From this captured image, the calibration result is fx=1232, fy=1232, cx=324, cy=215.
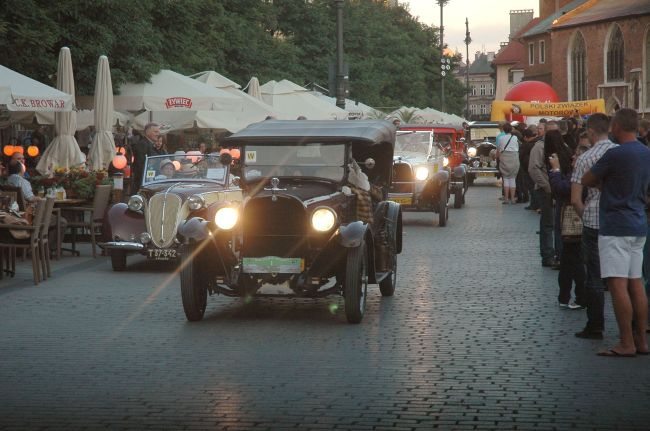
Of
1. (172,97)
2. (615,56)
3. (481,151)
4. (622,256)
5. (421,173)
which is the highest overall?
(615,56)

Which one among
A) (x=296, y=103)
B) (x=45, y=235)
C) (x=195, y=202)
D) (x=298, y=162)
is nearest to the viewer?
(x=298, y=162)

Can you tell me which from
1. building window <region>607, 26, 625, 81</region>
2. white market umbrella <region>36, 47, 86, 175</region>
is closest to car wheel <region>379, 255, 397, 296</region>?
white market umbrella <region>36, 47, 86, 175</region>

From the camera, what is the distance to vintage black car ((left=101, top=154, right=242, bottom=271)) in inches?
599

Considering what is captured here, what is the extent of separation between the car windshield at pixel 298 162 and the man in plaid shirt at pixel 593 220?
9.58ft

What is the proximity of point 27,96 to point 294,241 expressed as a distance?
7.37 meters

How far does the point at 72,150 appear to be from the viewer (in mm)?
20969

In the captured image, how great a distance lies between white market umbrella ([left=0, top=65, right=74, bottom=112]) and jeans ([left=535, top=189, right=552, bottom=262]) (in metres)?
7.02

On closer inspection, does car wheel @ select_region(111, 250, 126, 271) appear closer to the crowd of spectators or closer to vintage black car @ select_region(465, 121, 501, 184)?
the crowd of spectators

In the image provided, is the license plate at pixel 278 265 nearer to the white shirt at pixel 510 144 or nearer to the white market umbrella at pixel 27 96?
the white market umbrella at pixel 27 96

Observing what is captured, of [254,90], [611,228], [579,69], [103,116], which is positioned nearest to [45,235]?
[611,228]

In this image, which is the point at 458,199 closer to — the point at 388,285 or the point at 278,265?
the point at 388,285

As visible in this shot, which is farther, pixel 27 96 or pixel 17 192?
pixel 17 192

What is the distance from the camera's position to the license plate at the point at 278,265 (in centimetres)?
1073

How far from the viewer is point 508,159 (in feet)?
97.2
